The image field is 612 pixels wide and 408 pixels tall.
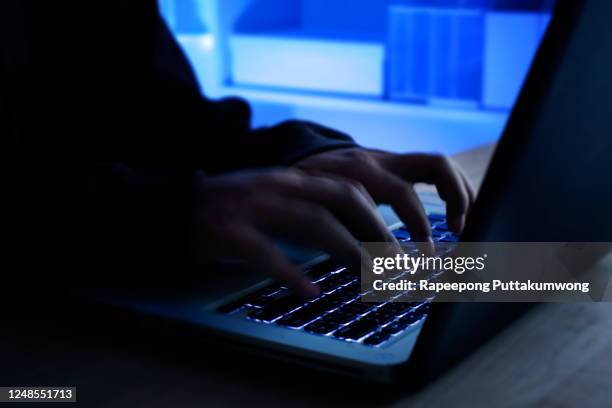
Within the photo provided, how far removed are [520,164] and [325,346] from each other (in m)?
0.16

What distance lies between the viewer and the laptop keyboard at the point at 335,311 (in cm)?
55

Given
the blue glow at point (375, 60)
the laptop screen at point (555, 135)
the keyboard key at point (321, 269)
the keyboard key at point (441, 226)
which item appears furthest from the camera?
the blue glow at point (375, 60)

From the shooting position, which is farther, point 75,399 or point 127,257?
point 127,257

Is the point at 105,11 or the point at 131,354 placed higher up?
the point at 105,11

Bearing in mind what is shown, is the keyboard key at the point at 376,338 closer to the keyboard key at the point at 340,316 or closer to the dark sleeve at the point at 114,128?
the keyboard key at the point at 340,316

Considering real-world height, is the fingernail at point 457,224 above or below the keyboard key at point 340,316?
above

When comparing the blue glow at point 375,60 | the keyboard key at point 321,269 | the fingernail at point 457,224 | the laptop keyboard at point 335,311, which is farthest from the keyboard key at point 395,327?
the blue glow at point 375,60

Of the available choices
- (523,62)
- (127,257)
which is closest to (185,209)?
(127,257)

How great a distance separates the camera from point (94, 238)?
0.67 meters

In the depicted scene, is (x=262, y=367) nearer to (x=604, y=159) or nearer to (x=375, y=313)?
(x=375, y=313)

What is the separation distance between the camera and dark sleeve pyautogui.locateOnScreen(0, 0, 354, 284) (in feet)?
2.18

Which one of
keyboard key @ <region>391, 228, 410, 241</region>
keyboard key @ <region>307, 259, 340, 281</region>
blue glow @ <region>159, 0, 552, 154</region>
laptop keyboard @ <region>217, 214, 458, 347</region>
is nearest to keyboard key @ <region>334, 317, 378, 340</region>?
laptop keyboard @ <region>217, 214, 458, 347</region>

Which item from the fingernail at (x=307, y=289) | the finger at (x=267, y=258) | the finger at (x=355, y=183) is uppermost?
the finger at (x=355, y=183)

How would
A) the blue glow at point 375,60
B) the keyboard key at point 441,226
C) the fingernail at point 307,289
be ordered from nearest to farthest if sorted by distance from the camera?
the fingernail at point 307,289
the keyboard key at point 441,226
the blue glow at point 375,60
